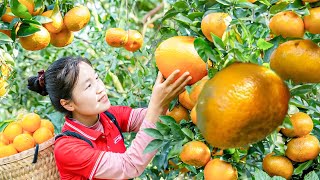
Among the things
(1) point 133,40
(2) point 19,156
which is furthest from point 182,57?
(1) point 133,40

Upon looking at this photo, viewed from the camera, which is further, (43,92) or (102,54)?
(102,54)

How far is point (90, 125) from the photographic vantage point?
2059 millimetres

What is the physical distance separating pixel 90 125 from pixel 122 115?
171 mm

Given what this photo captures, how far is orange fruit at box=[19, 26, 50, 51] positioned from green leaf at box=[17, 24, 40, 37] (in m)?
0.04

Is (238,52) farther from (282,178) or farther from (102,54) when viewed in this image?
(102,54)

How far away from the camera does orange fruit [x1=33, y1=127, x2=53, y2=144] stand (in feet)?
6.62

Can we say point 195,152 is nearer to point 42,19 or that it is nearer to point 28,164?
point 42,19

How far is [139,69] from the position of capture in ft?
8.29

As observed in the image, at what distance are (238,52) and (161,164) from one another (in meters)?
1.12

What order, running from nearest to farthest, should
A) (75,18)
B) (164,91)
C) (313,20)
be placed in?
(313,20)
(164,91)
(75,18)

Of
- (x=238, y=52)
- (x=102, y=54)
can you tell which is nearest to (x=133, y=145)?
(x=238, y=52)

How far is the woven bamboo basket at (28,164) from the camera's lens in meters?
1.89

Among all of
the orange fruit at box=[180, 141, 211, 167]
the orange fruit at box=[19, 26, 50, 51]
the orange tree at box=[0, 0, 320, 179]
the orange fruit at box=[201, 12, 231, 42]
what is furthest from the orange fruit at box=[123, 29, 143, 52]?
the orange fruit at box=[201, 12, 231, 42]

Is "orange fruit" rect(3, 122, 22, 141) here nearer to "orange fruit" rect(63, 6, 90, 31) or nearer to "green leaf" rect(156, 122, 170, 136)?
"orange fruit" rect(63, 6, 90, 31)
